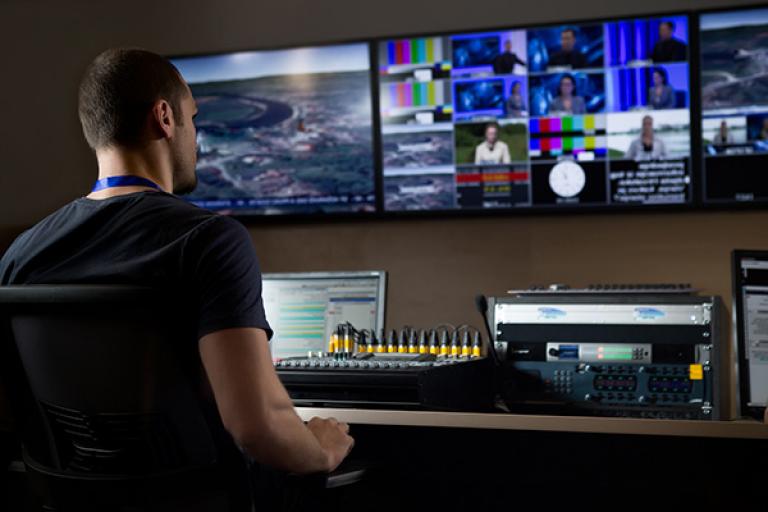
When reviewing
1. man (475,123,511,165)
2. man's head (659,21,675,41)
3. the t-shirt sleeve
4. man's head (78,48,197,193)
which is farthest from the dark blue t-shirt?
man's head (659,21,675,41)

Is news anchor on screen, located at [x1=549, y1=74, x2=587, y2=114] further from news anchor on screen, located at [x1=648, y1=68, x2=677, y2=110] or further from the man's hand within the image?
the man's hand

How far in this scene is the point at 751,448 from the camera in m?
2.28

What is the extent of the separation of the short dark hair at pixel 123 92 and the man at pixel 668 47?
241 centimetres

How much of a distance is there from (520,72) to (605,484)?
1.76 m

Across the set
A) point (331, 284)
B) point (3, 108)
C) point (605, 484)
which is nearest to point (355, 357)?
point (331, 284)

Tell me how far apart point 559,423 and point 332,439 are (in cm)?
58

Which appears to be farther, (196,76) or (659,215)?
(196,76)

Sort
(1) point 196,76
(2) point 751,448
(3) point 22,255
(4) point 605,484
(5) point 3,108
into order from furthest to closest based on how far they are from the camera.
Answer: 1. (5) point 3,108
2. (1) point 196,76
3. (4) point 605,484
4. (2) point 751,448
5. (3) point 22,255

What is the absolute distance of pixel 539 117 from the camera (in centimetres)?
364

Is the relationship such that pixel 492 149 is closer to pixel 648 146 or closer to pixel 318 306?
pixel 648 146

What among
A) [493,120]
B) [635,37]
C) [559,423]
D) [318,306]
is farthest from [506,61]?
[559,423]

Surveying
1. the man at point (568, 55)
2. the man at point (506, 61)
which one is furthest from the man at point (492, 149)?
the man at point (568, 55)

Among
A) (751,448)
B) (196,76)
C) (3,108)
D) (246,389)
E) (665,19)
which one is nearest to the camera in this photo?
(246,389)

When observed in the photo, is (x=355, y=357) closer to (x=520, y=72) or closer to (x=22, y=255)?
(x=22, y=255)
